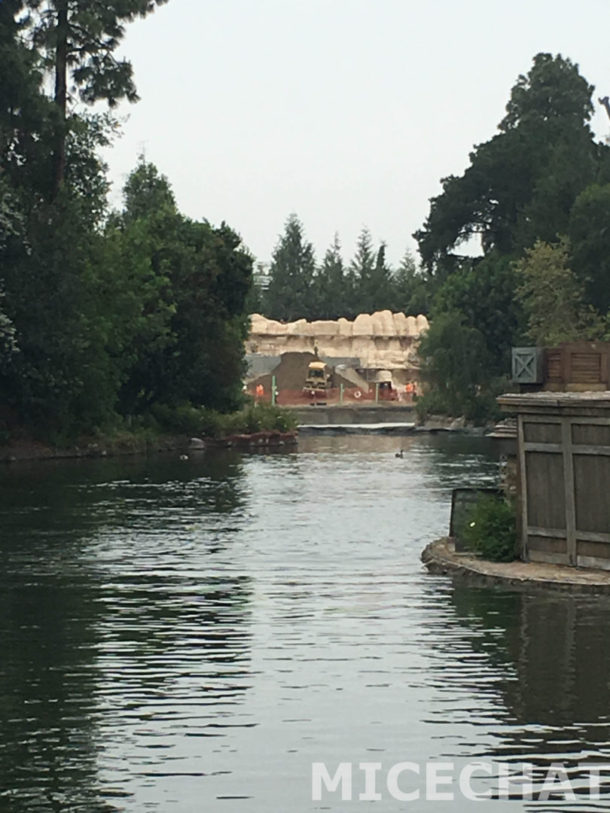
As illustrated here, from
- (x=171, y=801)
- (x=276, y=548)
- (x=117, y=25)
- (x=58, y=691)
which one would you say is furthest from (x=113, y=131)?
(x=171, y=801)

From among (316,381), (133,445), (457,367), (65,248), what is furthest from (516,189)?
(65,248)

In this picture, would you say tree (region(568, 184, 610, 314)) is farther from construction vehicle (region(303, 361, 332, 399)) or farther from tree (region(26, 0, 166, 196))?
construction vehicle (region(303, 361, 332, 399))

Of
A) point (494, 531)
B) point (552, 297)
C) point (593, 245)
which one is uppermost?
point (593, 245)

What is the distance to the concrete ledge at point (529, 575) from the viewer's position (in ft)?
91.5

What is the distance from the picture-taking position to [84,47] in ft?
267

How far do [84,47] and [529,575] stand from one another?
189 ft

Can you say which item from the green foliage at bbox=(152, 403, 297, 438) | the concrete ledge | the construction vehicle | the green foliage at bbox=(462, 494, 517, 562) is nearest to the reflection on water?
the concrete ledge

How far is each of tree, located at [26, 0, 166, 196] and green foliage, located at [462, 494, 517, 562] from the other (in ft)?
166

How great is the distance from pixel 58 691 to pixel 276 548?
1921 cm

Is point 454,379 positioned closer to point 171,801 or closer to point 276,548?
point 276,548

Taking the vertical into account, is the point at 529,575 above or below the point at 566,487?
below

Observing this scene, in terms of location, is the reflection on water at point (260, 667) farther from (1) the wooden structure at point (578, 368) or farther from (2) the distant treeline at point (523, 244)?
(2) the distant treeline at point (523, 244)

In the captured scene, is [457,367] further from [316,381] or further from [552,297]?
[316,381]

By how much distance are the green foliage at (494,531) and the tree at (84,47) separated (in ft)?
166
